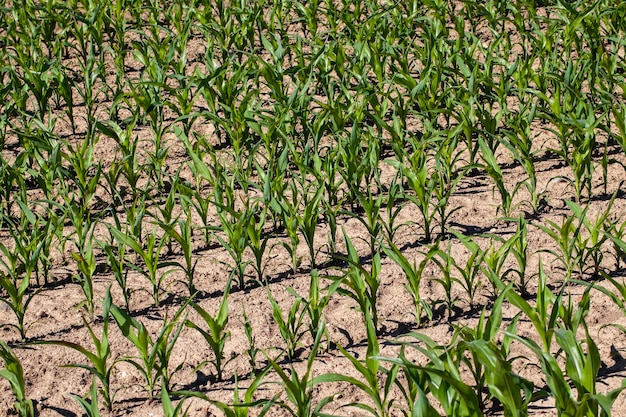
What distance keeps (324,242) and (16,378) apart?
1517 millimetres

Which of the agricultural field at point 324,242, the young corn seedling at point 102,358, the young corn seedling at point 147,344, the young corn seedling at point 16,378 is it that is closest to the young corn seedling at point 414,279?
the agricultural field at point 324,242

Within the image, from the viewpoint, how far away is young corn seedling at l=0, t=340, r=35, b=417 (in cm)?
283

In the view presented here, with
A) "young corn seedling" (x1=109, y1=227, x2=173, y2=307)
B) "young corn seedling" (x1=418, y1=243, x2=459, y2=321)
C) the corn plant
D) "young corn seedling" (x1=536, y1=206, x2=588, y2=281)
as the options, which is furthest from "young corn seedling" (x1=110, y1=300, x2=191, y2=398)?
"young corn seedling" (x1=536, y1=206, x2=588, y2=281)

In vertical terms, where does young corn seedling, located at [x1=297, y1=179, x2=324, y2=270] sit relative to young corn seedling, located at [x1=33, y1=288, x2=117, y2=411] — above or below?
above

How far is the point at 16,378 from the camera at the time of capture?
112 inches

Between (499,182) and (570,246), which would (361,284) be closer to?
(570,246)

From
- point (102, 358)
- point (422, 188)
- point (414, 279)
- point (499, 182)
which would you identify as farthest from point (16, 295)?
point (499, 182)

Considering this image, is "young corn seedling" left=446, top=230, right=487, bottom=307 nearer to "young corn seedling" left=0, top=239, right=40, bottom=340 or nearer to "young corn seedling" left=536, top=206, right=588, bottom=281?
"young corn seedling" left=536, top=206, right=588, bottom=281

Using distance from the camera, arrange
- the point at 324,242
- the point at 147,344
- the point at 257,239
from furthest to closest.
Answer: the point at 324,242 < the point at 257,239 < the point at 147,344

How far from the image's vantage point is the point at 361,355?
10.6 feet

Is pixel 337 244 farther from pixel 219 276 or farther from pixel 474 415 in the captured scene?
pixel 474 415

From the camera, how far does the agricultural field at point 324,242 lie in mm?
2891

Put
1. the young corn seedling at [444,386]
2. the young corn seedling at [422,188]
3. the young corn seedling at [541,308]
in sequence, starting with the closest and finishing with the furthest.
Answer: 1. the young corn seedling at [444,386]
2. the young corn seedling at [541,308]
3. the young corn seedling at [422,188]

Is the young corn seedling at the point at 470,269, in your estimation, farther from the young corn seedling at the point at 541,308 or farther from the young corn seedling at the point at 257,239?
the young corn seedling at the point at 257,239
